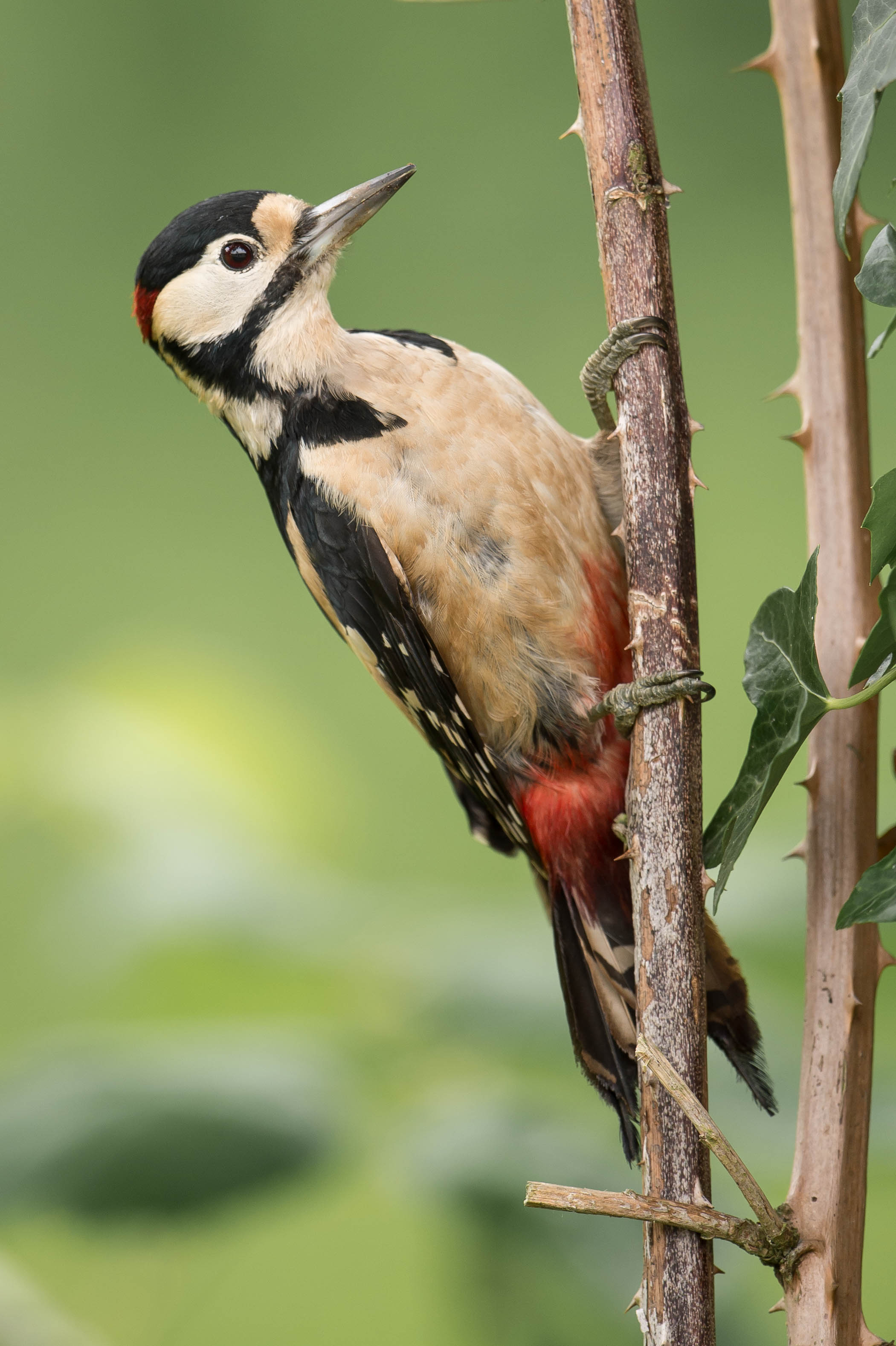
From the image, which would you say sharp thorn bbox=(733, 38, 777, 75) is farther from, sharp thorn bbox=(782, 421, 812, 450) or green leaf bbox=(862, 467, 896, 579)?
green leaf bbox=(862, 467, 896, 579)

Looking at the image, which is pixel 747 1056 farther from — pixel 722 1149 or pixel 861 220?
pixel 861 220

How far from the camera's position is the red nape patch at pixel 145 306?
1041 millimetres

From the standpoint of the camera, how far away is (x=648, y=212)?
0.70 metres

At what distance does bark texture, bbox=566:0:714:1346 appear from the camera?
0.64 meters

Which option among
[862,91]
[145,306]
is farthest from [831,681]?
[145,306]

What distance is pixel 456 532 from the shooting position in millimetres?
933

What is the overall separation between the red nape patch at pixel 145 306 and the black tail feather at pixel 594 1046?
71 centimetres

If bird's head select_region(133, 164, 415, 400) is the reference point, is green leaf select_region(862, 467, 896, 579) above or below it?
below

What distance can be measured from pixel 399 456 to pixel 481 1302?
0.90 meters

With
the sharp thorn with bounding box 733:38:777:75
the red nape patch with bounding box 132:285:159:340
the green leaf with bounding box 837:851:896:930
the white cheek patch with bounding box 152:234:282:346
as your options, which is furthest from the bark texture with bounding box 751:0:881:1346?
the red nape patch with bounding box 132:285:159:340

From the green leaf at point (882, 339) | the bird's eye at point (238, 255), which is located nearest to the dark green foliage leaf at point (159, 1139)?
the bird's eye at point (238, 255)

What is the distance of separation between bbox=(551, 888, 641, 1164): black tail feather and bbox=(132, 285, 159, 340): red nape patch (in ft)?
2.32

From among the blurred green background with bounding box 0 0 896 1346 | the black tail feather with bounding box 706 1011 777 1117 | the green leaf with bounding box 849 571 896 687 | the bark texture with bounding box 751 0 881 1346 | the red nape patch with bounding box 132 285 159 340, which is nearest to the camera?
the green leaf with bounding box 849 571 896 687

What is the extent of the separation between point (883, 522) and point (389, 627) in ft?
1.61
